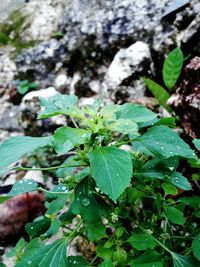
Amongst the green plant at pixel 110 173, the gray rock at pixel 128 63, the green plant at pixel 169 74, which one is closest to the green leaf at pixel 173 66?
the green plant at pixel 169 74

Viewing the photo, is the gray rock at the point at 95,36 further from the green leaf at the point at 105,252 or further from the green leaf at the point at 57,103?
the green leaf at the point at 105,252

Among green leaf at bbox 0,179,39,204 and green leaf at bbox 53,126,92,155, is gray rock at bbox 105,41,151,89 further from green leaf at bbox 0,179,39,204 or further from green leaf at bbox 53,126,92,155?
green leaf at bbox 53,126,92,155

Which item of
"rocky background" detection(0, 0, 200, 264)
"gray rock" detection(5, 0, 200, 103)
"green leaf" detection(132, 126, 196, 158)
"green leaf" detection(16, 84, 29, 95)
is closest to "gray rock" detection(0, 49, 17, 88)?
"rocky background" detection(0, 0, 200, 264)

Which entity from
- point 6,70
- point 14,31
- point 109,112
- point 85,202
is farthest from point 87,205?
point 14,31

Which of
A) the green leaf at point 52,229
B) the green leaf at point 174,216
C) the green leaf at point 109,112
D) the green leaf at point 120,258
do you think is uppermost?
the green leaf at point 109,112

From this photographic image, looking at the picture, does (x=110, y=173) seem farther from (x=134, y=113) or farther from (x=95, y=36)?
(x=95, y=36)

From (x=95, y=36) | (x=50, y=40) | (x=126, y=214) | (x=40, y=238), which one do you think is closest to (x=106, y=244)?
(x=126, y=214)
